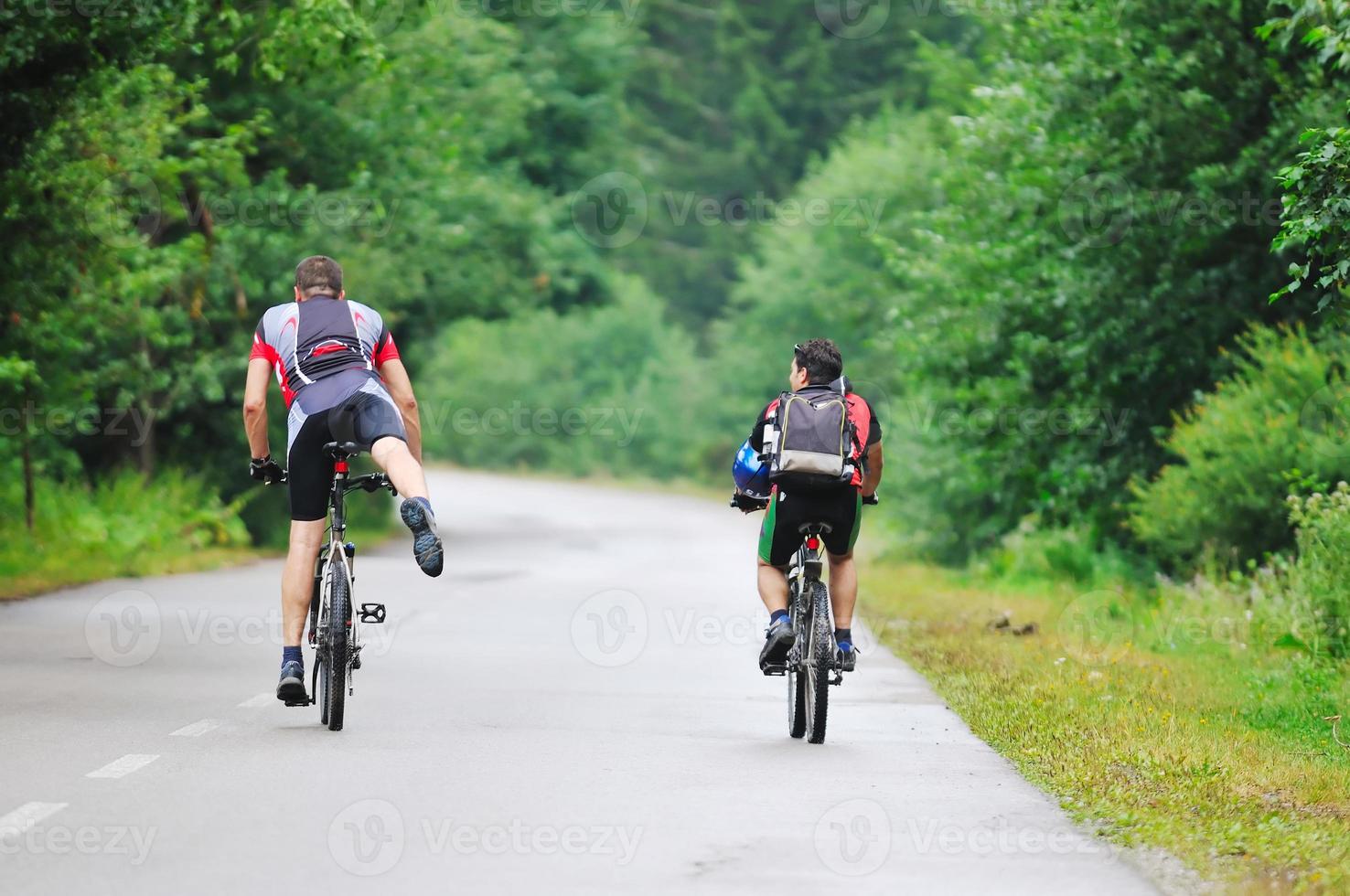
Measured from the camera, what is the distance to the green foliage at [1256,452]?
17.1m

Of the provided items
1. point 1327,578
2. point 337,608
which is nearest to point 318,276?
point 337,608

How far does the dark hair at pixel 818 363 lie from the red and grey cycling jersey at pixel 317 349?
6.88ft

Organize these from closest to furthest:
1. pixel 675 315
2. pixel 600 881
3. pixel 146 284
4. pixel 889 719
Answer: pixel 600 881 → pixel 889 719 → pixel 146 284 → pixel 675 315

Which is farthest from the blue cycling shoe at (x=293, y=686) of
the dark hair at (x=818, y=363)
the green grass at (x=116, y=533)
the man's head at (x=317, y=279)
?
the green grass at (x=116, y=533)

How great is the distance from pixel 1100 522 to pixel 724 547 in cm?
916

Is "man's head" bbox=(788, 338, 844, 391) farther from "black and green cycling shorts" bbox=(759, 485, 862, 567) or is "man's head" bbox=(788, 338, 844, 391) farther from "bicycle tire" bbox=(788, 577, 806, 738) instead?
"bicycle tire" bbox=(788, 577, 806, 738)

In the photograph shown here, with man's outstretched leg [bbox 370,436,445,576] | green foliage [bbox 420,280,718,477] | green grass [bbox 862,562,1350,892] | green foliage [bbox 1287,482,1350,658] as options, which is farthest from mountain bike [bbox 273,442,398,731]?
green foliage [bbox 420,280,718,477]

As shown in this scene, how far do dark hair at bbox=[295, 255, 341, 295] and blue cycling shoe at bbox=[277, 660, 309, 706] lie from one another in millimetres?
1856

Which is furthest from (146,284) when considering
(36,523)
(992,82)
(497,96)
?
(497,96)

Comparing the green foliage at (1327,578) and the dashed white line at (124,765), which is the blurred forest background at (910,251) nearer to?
the green foliage at (1327,578)

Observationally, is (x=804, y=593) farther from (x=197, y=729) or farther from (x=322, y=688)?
(x=197, y=729)

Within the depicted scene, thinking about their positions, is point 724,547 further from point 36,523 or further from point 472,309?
point 36,523

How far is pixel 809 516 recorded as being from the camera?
33.7ft

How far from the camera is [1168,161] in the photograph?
65.3 ft
